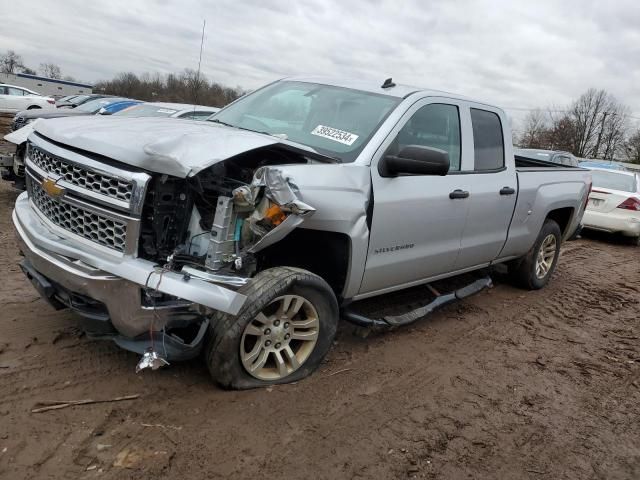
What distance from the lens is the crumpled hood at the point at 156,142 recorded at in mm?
2834

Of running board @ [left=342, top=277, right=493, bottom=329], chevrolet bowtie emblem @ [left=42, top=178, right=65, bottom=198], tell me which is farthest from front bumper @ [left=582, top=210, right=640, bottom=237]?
chevrolet bowtie emblem @ [left=42, top=178, right=65, bottom=198]

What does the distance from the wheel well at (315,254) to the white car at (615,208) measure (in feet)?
29.2

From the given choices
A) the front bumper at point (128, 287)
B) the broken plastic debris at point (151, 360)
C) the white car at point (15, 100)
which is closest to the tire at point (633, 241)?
the front bumper at point (128, 287)

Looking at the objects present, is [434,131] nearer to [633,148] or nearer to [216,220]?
[216,220]

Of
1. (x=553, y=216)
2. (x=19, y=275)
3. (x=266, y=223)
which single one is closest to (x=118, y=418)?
(x=266, y=223)

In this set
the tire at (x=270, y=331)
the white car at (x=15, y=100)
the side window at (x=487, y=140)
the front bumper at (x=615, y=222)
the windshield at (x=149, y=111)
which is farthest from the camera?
the white car at (x=15, y=100)

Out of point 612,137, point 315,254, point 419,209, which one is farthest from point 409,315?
point 612,137

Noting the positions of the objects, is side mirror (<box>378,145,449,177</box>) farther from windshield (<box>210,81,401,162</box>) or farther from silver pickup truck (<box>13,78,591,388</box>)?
windshield (<box>210,81,401,162</box>)

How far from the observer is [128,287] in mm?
2836

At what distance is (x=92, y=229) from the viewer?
3051 mm

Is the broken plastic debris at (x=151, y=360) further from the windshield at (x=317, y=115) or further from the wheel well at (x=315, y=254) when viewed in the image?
the windshield at (x=317, y=115)

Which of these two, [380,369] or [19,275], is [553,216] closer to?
[380,369]

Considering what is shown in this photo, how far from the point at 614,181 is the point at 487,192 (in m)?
8.11

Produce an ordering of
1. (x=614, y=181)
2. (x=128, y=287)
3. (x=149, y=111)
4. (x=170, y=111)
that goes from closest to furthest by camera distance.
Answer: (x=128, y=287) → (x=170, y=111) → (x=149, y=111) → (x=614, y=181)
